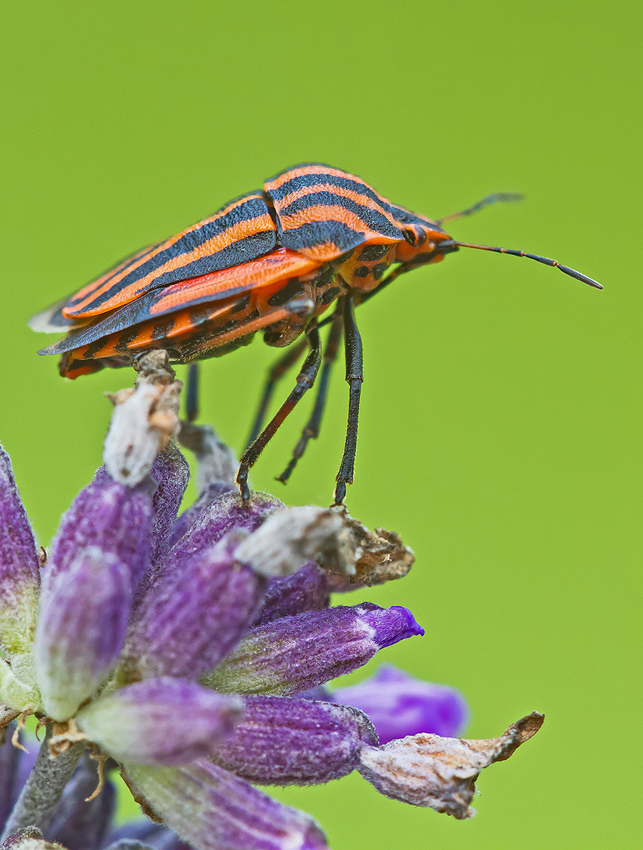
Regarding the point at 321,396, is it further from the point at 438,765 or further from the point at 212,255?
the point at 438,765

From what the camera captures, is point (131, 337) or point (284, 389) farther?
point (284, 389)

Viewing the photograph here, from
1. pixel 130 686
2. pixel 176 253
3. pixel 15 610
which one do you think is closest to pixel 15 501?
pixel 15 610

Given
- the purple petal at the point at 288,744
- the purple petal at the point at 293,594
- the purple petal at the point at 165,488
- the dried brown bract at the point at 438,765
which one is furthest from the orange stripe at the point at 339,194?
the dried brown bract at the point at 438,765

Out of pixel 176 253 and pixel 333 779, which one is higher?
pixel 176 253

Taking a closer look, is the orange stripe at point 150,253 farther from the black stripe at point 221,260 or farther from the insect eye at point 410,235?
the insect eye at point 410,235

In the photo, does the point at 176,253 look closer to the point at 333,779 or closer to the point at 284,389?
the point at 284,389

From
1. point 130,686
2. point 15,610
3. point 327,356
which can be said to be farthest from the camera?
point 327,356
